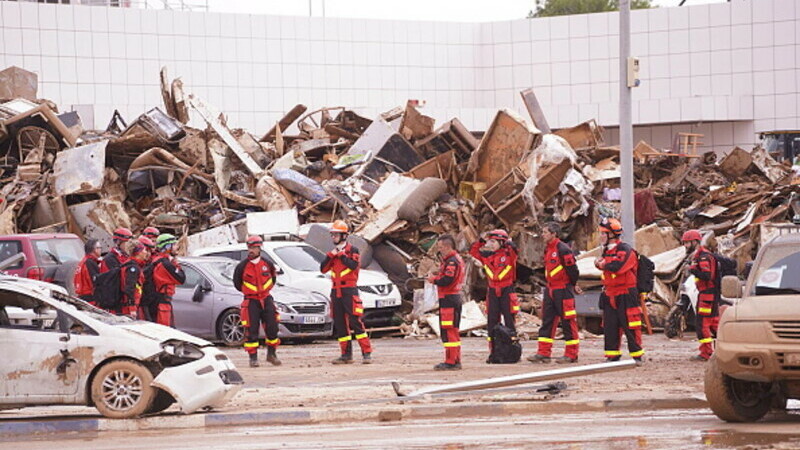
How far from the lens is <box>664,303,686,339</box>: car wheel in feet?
76.0

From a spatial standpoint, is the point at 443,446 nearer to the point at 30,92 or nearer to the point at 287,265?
the point at 287,265

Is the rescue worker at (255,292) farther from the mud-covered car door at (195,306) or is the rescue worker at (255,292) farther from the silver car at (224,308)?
the mud-covered car door at (195,306)

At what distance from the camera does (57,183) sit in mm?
29688

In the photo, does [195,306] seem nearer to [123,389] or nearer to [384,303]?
[384,303]

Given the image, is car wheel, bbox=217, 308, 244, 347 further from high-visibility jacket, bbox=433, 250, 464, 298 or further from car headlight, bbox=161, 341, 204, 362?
car headlight, bbox=161, 341, 204, 362

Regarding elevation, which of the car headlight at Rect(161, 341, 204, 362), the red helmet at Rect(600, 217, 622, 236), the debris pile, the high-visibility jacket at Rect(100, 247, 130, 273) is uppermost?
the debris pile

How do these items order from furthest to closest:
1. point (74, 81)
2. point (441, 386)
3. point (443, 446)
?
1. point (74, 81)
2. point (441, 386)
3. point (443, 446)

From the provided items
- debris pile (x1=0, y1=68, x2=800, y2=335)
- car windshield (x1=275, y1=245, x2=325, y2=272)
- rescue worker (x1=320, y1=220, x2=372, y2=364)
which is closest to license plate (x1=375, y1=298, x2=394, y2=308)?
debris pile (x1=0, y1=68, x2=800, y2=335)

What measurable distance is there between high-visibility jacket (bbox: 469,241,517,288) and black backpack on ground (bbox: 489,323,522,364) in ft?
1.96

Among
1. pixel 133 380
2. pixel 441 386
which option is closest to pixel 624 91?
pixel 441 386

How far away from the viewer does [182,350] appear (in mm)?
13820

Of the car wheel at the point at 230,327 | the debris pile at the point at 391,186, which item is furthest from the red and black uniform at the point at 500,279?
the debris pile at the point at 391,186

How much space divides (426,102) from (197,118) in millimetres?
9312

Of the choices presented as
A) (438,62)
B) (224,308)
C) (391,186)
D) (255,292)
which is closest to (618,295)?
(255,292)
